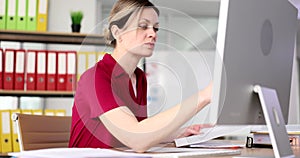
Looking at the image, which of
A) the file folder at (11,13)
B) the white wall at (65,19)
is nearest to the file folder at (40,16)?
the file folder at (11,13)

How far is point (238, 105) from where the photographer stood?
1.10 metres

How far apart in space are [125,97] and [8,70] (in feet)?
7.44

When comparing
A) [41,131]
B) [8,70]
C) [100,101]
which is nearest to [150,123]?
[100,101]

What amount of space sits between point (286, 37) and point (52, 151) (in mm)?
736

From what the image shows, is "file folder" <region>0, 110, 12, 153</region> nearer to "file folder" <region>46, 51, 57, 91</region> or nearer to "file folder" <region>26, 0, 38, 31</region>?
"file folder" <region>46, 51, 57, 91</region>

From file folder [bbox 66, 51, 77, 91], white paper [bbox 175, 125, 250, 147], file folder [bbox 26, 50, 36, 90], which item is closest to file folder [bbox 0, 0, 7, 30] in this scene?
file folder [bbox 26, 50, 36, 90]

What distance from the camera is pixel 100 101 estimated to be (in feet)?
4.34

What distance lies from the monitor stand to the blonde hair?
1.16 ft

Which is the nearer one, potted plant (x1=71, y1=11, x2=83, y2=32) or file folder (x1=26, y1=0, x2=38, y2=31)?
file folder (x1=26, y1=0, x2=38, y2=31)

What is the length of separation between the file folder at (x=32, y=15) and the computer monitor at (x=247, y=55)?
104 inches

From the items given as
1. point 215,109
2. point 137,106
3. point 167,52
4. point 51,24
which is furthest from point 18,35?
point 215,109

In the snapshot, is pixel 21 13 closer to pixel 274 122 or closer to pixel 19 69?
pixel 19 69

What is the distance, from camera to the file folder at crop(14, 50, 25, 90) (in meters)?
3.48

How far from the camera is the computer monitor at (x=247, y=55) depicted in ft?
3.37
